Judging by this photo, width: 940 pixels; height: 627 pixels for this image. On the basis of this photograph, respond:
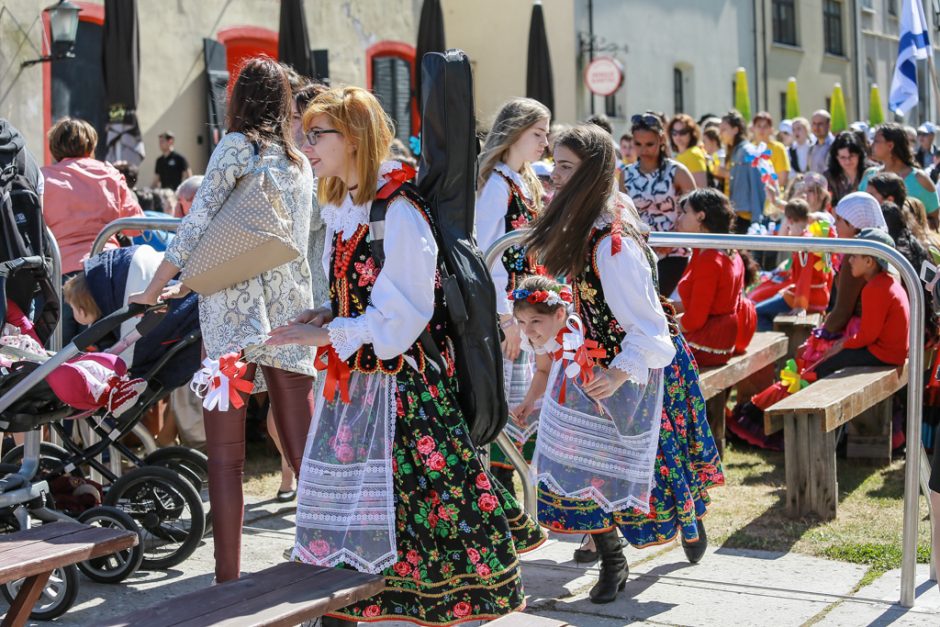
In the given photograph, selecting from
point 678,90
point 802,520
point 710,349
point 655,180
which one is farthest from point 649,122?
point 678,90

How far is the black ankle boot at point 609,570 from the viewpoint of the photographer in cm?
465

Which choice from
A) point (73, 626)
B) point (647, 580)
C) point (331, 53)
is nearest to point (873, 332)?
point (647, 580)

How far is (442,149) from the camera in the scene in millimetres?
3643

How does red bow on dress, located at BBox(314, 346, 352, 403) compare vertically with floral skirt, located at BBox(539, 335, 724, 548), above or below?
above

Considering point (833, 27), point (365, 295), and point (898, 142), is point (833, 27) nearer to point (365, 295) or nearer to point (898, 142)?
point (898, 142)

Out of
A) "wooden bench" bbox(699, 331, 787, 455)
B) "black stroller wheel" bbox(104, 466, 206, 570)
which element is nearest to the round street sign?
"wooden bench" bbox(699, 331, 787, 455)

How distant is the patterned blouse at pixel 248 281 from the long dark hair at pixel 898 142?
5.60 m

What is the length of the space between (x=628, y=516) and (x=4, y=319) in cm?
257

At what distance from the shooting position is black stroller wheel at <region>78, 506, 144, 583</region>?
4.78 metres

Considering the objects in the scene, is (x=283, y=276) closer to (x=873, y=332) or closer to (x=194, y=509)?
(x=194, y=509)

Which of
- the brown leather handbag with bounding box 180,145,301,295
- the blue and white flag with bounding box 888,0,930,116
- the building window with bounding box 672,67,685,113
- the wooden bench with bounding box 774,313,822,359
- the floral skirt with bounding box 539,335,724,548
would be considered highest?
the building window with bounding box 672,67,685,113

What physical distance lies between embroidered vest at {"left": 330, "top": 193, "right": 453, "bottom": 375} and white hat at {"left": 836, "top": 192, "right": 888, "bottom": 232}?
148 inches

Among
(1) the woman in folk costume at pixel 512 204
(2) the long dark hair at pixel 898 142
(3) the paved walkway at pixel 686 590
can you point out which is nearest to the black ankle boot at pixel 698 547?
(3) the paved walkway at pixel 686 590

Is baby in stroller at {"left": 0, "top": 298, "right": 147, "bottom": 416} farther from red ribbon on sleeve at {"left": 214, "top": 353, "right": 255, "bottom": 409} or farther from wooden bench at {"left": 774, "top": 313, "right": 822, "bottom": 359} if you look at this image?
wooden bench at {"left": 774, "top": 313, "right": 822, "bottom": 359}
